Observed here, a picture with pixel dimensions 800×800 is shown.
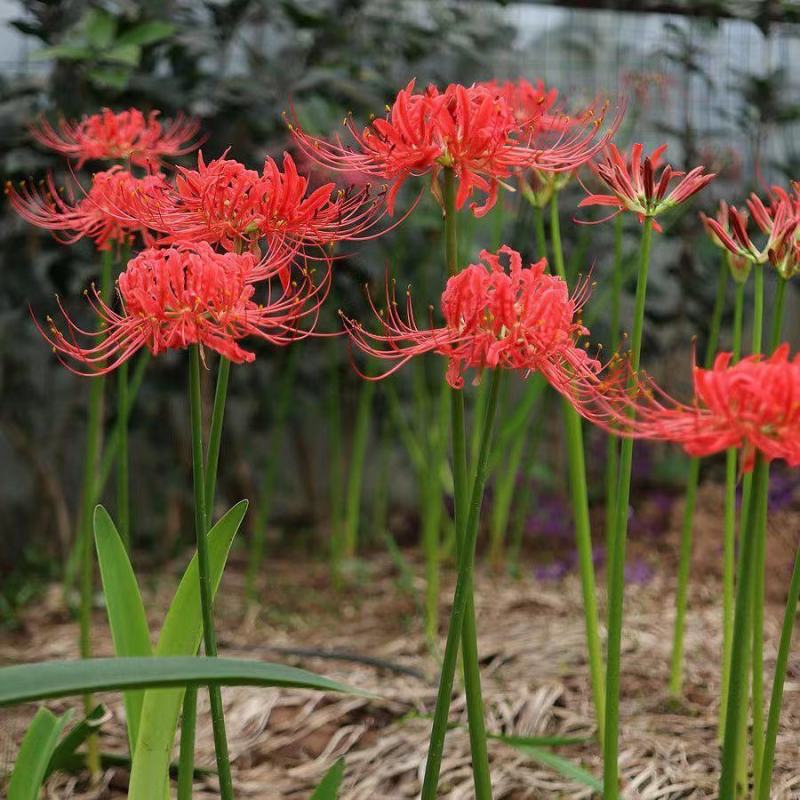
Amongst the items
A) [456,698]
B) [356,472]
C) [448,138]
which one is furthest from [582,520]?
[356,472]

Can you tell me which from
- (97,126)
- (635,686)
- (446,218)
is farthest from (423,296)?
(446,218)

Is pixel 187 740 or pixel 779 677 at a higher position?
pixel 779 677

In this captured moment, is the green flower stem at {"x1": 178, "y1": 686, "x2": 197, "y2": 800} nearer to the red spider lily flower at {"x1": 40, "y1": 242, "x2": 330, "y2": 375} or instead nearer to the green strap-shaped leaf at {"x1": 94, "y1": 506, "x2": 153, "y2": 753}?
the green strap-shaped leaf at {"x1": 94, "y1": 506, "x2": 153, "y2": 753}

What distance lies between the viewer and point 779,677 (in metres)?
1.09

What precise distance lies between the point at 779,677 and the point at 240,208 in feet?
2.32

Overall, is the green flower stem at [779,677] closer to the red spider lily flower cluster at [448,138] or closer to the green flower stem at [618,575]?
the green flower stem at [618,575]

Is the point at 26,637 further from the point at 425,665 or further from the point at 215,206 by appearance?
the point at 215,206

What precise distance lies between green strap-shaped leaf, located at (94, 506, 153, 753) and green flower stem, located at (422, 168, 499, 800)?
0.40 m

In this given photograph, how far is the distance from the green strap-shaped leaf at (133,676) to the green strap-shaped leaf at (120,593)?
0.41 m

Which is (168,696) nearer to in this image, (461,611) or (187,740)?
(187,740)

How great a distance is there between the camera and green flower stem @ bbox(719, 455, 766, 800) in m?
0.87

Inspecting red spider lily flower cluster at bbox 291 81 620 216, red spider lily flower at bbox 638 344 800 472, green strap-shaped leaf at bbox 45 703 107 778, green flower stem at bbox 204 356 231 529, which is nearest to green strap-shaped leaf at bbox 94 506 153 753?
green flower stem at bbox 204 356 231 529

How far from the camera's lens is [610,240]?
3.48 meters

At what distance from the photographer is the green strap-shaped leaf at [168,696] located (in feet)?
3.97
